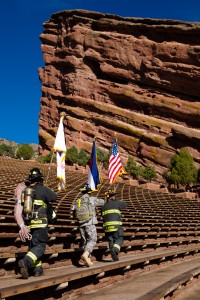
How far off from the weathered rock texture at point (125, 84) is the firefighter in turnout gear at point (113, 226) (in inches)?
2122

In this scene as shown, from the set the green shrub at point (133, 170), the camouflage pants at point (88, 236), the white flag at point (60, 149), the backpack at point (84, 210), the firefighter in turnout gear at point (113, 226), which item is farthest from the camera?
the green shrub at point (133, 170)

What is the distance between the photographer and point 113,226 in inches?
324

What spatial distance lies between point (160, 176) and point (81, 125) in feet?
61.0

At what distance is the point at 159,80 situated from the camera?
6994 centimetres

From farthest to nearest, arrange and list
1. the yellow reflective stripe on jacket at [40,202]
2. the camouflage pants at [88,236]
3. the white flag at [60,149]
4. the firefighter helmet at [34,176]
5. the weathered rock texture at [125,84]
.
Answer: the weathered rock texture at [125,84], the white flag at [60,149], the camouflage pants at [88,236], the firefighter helmet at [34,176], the yellow reflective stripe on jacket at [40,202]

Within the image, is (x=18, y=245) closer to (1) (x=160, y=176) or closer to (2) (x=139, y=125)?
(1) (x=160, y=176)

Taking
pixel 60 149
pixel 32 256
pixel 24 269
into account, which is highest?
pixel 60 149

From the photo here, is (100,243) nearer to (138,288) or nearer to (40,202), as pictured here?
(138,288)

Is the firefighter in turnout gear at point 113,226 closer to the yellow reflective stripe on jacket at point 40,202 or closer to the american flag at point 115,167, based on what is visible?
the yellow reflective stripe on jacket at point 40,202

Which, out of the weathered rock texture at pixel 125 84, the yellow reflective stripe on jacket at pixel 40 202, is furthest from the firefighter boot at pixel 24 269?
the weathered rock texture at pixel 125 84

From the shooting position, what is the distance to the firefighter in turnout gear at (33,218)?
5590mm

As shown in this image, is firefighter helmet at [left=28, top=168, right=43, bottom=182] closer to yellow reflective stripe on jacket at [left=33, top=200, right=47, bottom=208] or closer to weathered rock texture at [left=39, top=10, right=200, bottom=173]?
yellow reflective stripe on jacket at [left=33, top=200, right=47, bottom=208]

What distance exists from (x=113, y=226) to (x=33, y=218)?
2841 millimetres

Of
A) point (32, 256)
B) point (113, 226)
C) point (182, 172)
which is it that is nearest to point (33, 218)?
point (32, 256)
